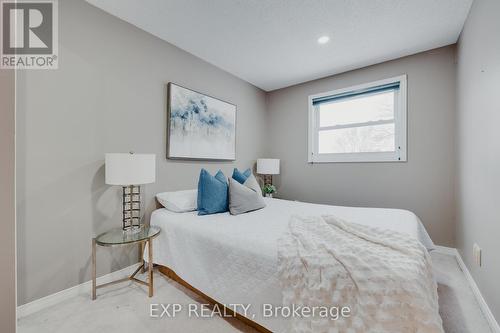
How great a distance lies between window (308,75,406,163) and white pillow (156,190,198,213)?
84.4 inches

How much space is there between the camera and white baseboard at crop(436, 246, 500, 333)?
1.40 m

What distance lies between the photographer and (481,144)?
168cm

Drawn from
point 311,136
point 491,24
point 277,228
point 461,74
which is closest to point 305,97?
point 311,136

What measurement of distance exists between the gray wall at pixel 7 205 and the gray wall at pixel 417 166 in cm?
334

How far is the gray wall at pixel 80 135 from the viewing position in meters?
1.59

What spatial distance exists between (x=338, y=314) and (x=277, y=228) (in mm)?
732

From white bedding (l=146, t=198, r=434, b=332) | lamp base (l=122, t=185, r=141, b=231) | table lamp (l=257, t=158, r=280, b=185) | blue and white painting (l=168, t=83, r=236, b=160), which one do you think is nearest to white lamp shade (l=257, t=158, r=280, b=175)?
table lamp (l=257, t=158, r=280, b=185)

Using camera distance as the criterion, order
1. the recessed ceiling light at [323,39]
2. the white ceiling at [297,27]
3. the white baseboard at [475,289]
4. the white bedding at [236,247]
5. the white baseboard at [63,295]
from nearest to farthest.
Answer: the white bedding at [236,247]
the white baseboard at [475,289]
the white baseboard at [63,295]
the white ceiling at [297,27]
the recessed ceiling light at [323,39]

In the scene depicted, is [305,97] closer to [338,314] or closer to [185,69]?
[185,69]

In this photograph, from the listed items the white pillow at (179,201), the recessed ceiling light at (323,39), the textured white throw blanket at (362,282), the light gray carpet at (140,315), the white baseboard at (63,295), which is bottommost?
the light gray carpet at (140,315)

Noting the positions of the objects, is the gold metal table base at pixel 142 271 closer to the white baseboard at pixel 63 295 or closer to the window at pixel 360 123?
the white baseboard at pixel 63 295

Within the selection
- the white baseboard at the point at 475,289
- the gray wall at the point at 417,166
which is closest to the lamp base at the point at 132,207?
the gray wall at the point at 417,166

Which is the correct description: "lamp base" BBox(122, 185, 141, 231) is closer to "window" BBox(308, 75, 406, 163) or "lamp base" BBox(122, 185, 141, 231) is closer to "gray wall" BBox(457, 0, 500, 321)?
"window" BBox(308, 75, 406, 163)

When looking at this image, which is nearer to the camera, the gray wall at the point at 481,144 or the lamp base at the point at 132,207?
the gray wall at the point at 481,144
